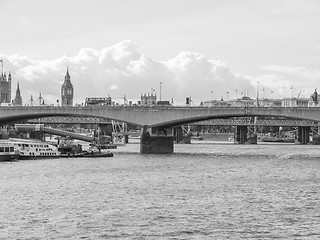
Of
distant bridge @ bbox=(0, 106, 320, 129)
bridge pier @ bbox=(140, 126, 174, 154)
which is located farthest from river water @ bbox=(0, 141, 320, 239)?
bridge pier @ bbox=(140, 126, 174, 154)

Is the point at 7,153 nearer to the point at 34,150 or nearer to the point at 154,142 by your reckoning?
the point at 34,150

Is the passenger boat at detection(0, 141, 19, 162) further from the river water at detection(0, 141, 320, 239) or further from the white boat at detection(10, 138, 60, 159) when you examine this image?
the river water at detection(0, 141, 320, 239)

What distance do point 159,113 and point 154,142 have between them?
6.36 m

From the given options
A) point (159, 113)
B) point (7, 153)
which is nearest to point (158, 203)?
point (7, 153)

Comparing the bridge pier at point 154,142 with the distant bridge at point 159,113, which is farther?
the bridge pier at point 154,142

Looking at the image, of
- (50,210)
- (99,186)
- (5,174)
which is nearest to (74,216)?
(50,210)

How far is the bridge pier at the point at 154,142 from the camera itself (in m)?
152

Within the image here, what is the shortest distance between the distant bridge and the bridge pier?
1.64 metres

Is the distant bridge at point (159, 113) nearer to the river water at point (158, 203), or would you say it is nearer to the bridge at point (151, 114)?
the bridge at point (151, 114)

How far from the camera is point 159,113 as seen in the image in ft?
493

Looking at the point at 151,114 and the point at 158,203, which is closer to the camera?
the point at 158,203

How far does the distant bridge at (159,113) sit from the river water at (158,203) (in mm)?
35879

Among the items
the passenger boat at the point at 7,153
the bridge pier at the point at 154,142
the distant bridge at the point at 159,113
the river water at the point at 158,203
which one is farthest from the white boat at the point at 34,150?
the river water at the point at 158,203

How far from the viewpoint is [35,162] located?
12025cm
